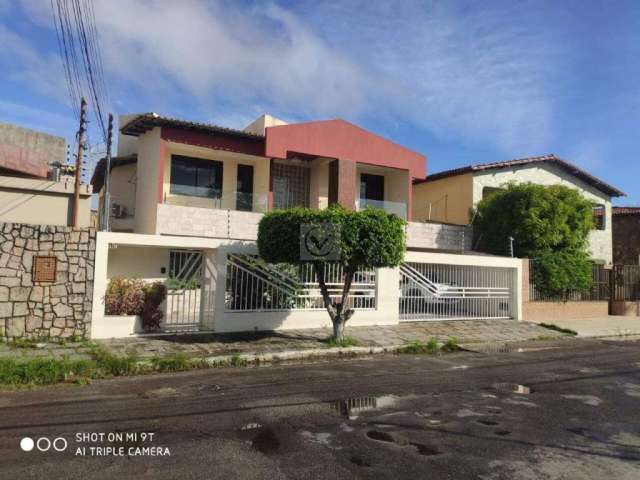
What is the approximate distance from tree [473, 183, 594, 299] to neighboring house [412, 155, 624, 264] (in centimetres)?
163

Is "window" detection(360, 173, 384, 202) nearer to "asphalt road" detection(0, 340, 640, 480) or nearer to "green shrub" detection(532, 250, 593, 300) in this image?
"green shrub" detection(532, 250, 593, 300)

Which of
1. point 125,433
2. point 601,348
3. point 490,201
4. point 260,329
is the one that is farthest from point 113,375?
point 490,201

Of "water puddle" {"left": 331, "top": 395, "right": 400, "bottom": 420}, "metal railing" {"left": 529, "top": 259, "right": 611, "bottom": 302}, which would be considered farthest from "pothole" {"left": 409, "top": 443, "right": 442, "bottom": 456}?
"metal railing" {"left": 529, "top": 259, "right": 611, "bottom": 302}

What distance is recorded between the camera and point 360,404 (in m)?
6.20

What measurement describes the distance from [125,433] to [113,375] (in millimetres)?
3286

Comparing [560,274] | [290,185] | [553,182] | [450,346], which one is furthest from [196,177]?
[553,182]

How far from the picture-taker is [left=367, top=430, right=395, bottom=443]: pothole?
15.9ft

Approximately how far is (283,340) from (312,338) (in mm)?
750

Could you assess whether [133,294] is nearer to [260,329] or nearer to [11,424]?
[260,329]

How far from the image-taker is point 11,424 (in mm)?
5215

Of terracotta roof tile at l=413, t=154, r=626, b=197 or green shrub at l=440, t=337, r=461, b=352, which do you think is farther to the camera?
terracotta roof tile at l=413, t=154, r=626, b=197

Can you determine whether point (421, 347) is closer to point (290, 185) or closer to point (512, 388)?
point (512, 388)

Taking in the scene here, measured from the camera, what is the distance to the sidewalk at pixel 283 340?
934 cm

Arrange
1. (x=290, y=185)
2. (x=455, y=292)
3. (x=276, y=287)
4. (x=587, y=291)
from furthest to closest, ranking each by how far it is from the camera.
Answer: (x=290, y=185) < (x=587, y=291) < (x=455, y=292) < (x=276, y=287)
